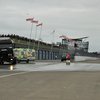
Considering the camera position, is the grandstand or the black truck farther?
the grandstand

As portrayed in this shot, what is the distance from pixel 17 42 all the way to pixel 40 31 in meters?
17.8

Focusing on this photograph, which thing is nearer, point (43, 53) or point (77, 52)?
point (77, 52)

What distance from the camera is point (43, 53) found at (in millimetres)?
81812

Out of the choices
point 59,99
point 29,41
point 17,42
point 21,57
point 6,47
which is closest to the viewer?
point 59,99

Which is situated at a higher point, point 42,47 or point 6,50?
point 42,47

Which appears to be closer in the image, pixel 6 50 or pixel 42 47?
pixel 6 50

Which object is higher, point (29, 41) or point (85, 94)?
point (29, 41)

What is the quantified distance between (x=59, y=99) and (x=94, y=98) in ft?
2.99

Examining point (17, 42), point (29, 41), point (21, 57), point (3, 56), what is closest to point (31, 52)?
point (21, 57)

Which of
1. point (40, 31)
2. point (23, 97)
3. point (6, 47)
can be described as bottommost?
point (23, 97)

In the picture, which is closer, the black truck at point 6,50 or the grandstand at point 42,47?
the black truck at point 6,50

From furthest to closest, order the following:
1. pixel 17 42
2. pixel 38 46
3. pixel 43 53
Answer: pixel 43 53, pixel 38 46, pixel 17 42

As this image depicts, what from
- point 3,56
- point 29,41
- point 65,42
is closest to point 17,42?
point 29,41

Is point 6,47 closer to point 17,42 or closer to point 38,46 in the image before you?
point 17,42
